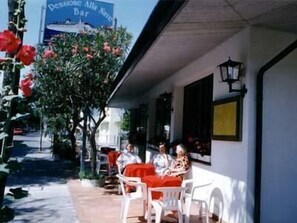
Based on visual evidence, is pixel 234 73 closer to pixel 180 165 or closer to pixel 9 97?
pixel 180 165

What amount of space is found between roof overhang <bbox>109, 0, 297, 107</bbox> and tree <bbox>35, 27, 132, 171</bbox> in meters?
1.84

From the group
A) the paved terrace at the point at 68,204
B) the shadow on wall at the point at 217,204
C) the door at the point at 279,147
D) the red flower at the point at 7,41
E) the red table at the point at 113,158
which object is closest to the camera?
the red flower at the point at 7,41

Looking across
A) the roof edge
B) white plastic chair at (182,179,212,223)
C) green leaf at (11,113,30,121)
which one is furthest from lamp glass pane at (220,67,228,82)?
green leaf at (11,113,30,121)

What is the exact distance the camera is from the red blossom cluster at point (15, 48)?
71.5 inches

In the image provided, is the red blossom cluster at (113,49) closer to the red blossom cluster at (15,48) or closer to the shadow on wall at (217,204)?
the shadow on wall at (217,204)

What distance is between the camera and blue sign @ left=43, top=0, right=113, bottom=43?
12013 mm

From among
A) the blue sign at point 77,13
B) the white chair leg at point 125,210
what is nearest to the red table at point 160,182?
the white chair leg at point 125,210

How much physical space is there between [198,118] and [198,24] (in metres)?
2.71

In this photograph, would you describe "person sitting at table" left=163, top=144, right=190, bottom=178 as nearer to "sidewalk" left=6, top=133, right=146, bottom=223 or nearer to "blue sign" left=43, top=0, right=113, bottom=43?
"sidewalk" left=6, top=133, right=146, bottom=223

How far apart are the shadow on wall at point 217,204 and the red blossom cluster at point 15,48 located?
368cm

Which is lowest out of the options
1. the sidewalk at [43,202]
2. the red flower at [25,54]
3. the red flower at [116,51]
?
the sidewalk at [43,202]

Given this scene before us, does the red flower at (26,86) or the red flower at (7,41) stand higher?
the red flower at (7,41)

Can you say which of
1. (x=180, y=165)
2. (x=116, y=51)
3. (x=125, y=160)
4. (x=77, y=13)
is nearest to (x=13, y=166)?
(x=180, y=165)

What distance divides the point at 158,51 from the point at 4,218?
12.6 ft
